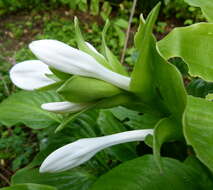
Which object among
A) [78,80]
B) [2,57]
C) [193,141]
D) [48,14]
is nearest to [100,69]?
[78,80]

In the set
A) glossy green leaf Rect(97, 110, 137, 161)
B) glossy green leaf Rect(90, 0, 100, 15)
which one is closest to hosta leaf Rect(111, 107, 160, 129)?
glossy green leaf Rect(97, 110, 137, 161)

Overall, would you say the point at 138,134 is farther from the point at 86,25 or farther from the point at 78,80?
the point at 86,25

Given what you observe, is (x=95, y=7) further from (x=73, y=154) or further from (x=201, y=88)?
(x=73, y=154)

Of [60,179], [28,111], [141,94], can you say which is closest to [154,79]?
[141,94]

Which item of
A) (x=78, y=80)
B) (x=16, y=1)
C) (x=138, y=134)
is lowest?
(x=16, y=1)

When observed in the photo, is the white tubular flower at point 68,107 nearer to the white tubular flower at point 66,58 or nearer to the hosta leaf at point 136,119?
the white tubular flower at point 66,58

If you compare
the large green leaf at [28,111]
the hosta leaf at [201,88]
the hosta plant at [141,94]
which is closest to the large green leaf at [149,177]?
the hosta plant at [141,94]

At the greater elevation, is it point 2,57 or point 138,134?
point 138,134
